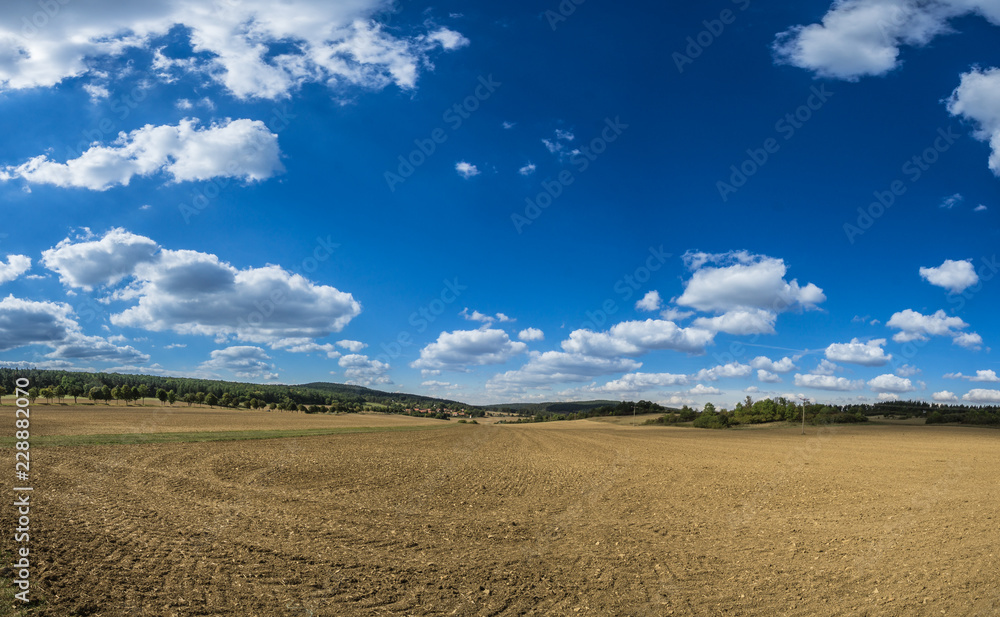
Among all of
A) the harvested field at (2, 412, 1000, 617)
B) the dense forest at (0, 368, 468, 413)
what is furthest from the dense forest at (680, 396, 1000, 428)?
the dense forest at (0, 368, 468, 413)

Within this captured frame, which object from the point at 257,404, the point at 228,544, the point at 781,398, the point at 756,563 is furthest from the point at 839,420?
the point at 257,404

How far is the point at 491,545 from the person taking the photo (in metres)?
12.9

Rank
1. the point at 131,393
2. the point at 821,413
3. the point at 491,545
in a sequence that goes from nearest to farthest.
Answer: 1. the point at 491,545
2. the point at 821,413
3. the point at 131,393

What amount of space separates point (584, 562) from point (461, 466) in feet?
63.0

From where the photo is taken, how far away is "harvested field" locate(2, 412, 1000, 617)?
9.33 metres

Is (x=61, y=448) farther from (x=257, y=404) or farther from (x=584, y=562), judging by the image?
(x=257, y=404)

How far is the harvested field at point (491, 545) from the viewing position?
9328 mm

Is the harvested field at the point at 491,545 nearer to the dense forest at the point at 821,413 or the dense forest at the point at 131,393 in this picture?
the dense forest at the point at 821,413

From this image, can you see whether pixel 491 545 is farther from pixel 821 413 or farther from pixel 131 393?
pixel 131 393

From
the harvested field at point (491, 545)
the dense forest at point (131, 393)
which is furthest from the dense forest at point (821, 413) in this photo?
the dense forest at point (131, 393)

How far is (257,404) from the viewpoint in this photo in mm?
166125

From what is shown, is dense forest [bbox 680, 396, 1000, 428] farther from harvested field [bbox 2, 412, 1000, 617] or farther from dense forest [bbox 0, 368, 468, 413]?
dense forest [bbox 0, 368, 468, 413]

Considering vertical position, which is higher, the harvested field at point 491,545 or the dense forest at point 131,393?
the harvested field at point 491,545

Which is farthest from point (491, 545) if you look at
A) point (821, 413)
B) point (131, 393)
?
point (131, 393)
